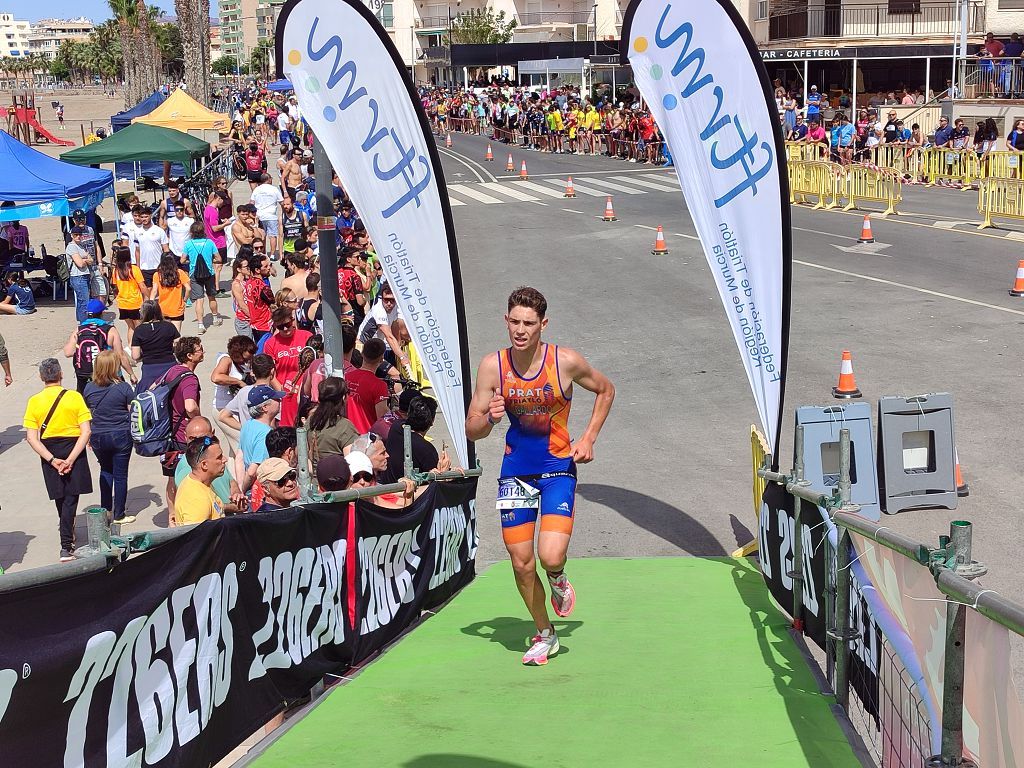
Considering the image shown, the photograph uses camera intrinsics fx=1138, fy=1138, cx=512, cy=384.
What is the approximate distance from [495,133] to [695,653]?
174ft

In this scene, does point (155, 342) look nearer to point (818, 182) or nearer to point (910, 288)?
point (910, 288)

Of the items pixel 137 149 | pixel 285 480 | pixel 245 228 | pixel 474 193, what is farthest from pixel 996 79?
pixel 285 480

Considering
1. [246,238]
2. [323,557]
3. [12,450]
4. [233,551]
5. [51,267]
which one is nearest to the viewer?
[233,551]

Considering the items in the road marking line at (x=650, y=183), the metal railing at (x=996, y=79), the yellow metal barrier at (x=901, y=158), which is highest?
the metal railing at (x=996, y=79)

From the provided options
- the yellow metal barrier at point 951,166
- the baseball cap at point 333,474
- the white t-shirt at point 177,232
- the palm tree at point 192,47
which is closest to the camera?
the baseball cap at point 333,474

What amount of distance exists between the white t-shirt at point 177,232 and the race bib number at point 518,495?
13.7 m

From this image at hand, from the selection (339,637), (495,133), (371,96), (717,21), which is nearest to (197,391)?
(371,96)

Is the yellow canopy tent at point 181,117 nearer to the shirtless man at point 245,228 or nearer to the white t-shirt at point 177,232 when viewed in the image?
the white t-shirt at point 177,232

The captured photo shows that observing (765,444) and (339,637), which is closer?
(339,637)

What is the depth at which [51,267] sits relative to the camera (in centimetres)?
2091

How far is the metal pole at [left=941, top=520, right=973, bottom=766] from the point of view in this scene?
3230 mm

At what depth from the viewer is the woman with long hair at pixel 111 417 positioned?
9.57 metres

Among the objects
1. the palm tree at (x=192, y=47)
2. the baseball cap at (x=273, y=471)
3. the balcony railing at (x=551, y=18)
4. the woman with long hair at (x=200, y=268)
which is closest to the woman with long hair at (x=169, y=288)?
the woman with long hair at (x=200, y=268)

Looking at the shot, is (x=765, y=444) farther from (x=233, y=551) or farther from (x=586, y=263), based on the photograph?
(x=586, y=263)
